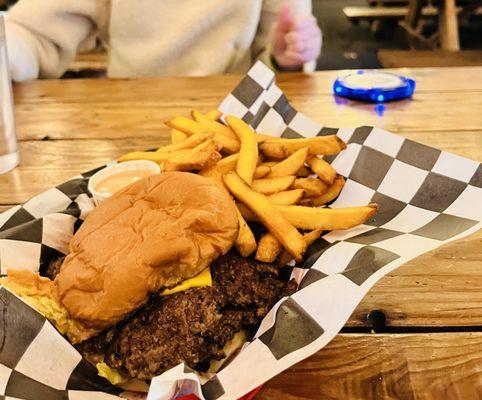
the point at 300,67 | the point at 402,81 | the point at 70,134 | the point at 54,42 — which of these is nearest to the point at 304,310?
the point at 70,134

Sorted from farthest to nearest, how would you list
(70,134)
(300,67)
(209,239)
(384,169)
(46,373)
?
(300,67) → (70,134) → (384,169) → (209,239) → (46,373)

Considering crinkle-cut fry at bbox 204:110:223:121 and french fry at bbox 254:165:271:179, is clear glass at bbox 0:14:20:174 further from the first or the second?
french fry at bbox 254:165:271:179

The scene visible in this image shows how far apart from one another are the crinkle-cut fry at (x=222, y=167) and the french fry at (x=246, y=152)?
1.2 inches

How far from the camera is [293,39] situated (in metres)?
2.69

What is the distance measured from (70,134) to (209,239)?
3.94 ft

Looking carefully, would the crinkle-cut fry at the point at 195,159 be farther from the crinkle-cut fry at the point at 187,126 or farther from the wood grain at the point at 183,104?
the wood grain at the point at 183,104

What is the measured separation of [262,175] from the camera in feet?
4.98

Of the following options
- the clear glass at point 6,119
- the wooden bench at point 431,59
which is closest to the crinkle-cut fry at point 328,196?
the clear glass at point 6,119

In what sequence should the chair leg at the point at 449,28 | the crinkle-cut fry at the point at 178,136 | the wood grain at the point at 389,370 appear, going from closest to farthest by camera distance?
the wood grain at the point at 389,370 < the crinkle-cut fry at the point at 178,136 < the chair leg at the point at 449,28

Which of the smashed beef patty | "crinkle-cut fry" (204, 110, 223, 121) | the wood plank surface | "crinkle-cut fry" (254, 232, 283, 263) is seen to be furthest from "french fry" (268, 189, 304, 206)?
the wood plank surface

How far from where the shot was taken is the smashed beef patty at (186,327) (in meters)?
1.05

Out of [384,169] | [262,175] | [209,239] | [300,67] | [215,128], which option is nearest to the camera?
[209,239]

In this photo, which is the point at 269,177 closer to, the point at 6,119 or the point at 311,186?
the point at 311,186

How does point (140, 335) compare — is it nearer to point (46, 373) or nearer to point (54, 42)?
point (46, 373)
